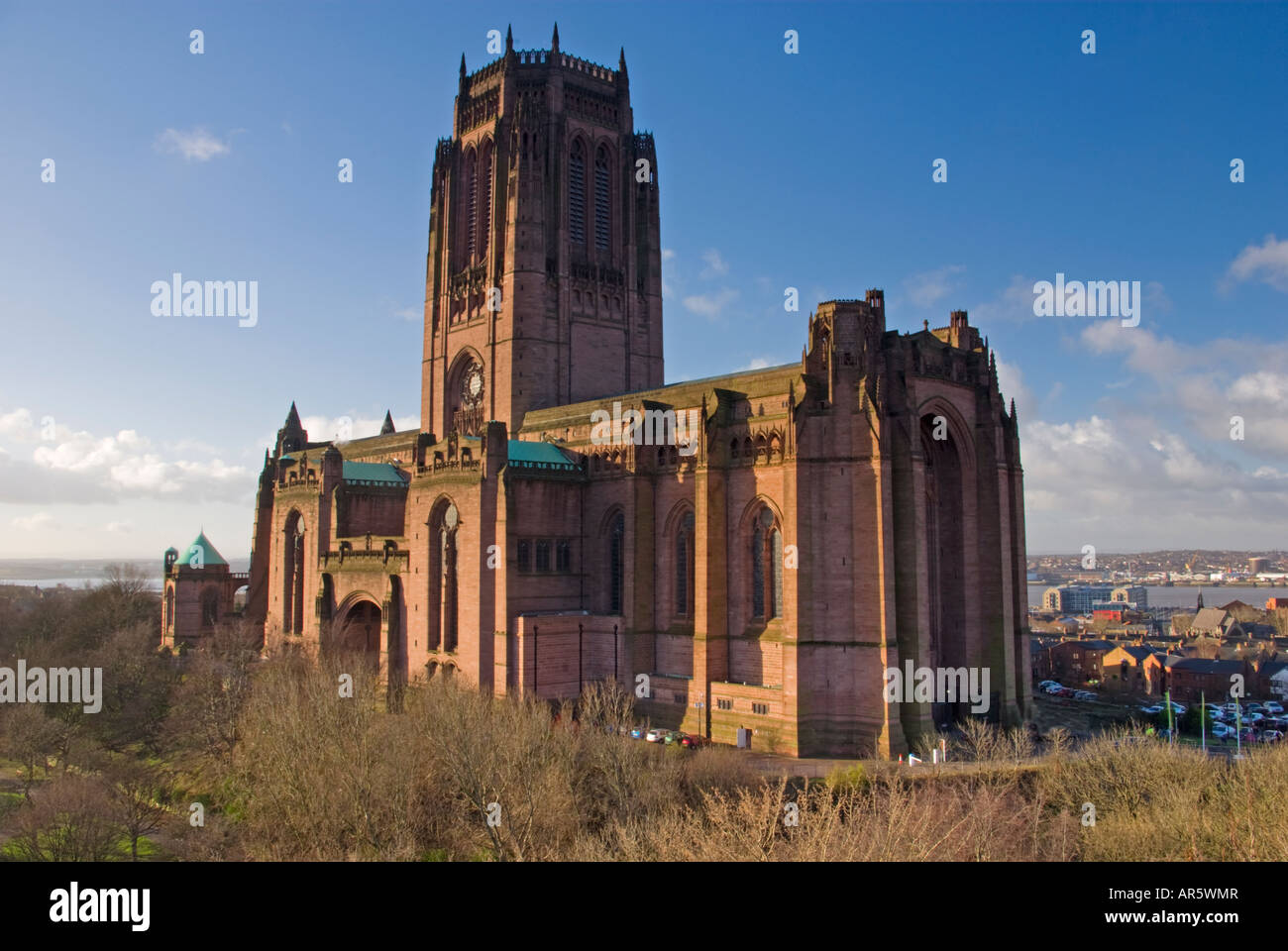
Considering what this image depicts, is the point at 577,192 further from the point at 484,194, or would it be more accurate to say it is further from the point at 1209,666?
the point at 1209,666

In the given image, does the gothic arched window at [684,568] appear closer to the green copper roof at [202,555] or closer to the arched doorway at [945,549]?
the arched doorway at [945,549]

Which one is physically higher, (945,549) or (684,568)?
(945,549)

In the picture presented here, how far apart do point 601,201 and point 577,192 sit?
2031mm

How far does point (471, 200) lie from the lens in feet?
222

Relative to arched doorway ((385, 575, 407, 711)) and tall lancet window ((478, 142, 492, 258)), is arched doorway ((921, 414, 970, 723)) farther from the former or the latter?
tall lancet window ((478, 142, 492, 258))

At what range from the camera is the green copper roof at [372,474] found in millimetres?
62406

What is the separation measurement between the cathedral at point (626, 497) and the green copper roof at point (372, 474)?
0.19 meters

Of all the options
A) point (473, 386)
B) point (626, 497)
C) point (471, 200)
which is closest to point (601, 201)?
point (471, 200)

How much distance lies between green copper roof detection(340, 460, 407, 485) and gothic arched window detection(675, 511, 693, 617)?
23.6m

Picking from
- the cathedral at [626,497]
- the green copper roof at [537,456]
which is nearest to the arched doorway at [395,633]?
the cathedral at [626,497]

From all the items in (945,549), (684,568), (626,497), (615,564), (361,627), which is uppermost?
(626,497)

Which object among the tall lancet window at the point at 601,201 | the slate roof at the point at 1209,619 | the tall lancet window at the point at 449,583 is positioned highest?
the tall lancet window at the point at 601,201

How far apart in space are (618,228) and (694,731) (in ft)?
123
